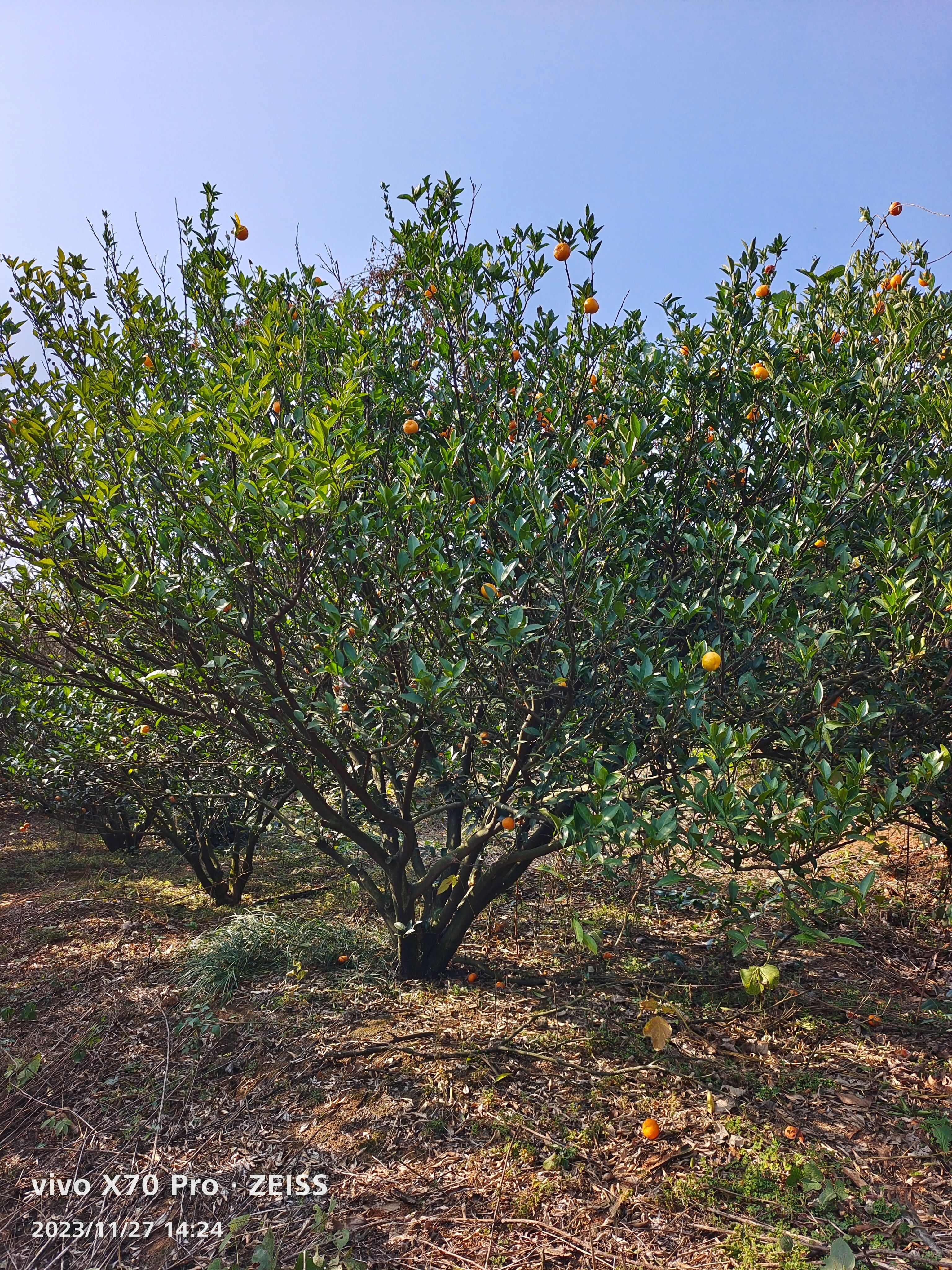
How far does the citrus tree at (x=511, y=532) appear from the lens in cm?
254

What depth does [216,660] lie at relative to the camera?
9.82ft

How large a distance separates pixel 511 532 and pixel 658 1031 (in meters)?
2.16

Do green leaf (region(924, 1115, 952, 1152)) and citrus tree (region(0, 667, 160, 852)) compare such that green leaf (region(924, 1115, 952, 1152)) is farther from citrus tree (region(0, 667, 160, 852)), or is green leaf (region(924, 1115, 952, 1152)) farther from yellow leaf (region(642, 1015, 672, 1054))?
citrus tree (region(0, 667, 160, 852))

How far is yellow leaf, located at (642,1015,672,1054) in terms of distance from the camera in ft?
9.68

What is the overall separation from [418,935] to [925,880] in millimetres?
3484

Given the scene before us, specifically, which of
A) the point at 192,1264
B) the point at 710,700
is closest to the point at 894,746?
the point at 710,700

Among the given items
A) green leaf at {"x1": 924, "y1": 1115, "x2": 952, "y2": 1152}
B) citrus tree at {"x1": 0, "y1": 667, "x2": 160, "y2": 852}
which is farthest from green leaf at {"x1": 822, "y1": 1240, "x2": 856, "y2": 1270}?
citrus tree at {"x1": 0, "y1": 667, "x2": 160, "y2": 852}

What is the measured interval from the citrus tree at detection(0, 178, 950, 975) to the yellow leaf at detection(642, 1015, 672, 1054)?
82cm

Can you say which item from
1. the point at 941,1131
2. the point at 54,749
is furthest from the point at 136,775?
the point at 941,1131

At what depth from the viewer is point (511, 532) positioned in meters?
2.64

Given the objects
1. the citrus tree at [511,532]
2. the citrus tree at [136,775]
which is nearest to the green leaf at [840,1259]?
the citrus tree at [511,532]

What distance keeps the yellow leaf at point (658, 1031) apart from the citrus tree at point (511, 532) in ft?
2.70

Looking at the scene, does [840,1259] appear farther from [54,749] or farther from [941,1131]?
[54,749]
